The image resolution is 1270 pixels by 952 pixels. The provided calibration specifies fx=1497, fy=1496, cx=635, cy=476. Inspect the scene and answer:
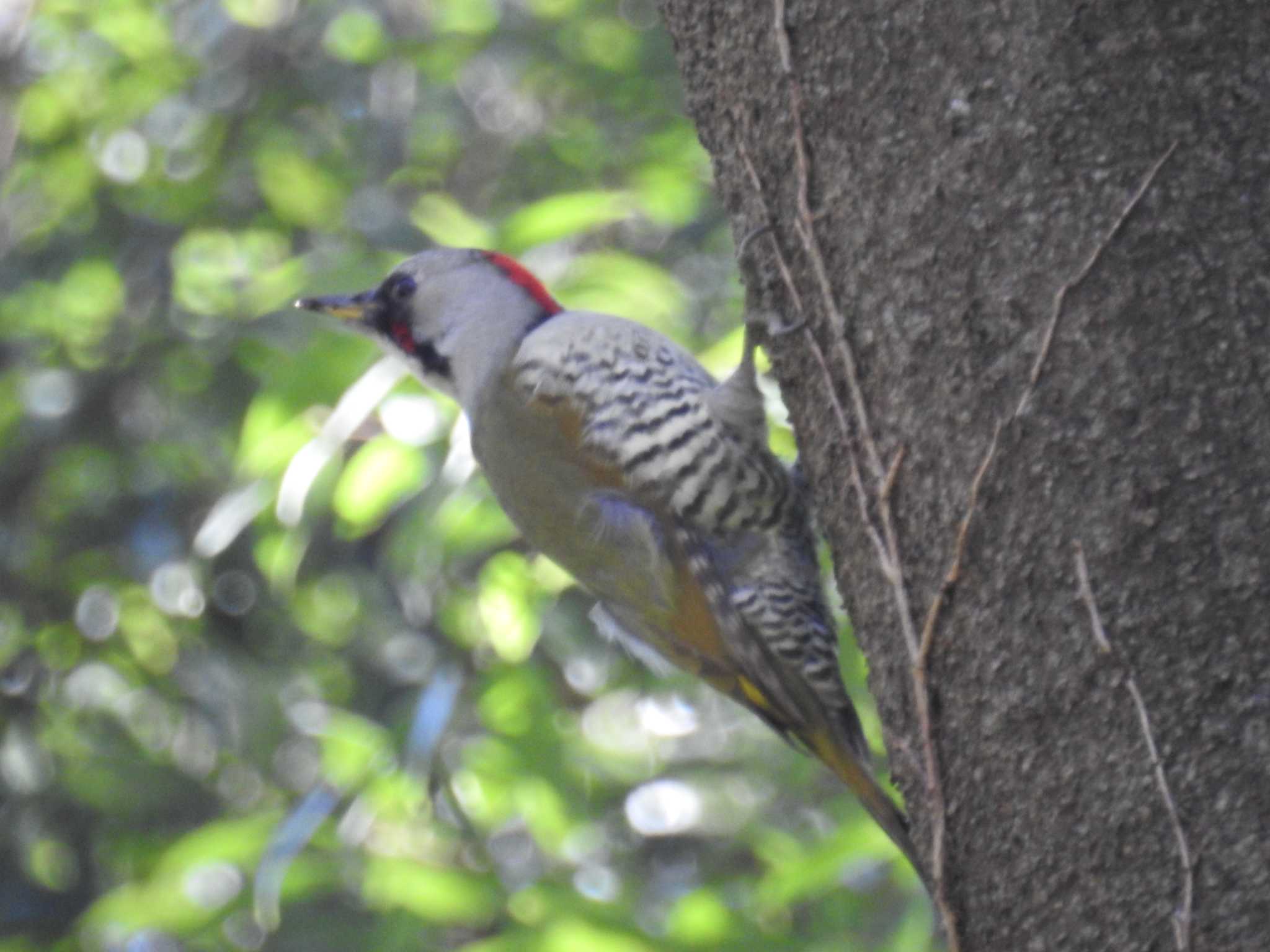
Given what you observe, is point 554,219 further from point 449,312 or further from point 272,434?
point 272,434

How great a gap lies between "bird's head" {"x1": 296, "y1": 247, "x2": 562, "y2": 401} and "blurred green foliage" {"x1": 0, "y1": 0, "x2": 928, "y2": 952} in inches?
2.4

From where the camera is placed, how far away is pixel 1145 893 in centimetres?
127

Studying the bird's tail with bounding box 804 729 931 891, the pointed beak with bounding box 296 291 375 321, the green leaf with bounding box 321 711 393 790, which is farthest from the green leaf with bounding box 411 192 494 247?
the bird's tail with bounding box 804 729 931 891

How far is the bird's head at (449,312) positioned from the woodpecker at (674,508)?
0.15 meters

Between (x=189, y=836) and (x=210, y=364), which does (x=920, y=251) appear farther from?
(x=210, y=364)

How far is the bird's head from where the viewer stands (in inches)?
114

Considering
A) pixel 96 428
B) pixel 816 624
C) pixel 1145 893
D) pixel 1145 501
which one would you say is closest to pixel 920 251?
pixel 1145 501

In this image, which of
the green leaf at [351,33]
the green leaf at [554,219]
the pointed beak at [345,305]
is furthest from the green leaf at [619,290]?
the green leaf at [351,33]

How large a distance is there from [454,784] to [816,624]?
1.10 meters

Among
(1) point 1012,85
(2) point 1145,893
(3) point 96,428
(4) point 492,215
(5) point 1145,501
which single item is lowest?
(2) point 1145,893

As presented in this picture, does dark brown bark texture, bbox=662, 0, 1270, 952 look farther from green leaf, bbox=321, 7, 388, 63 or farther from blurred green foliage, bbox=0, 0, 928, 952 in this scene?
green leaf, bbox=321, 7, 388, 63

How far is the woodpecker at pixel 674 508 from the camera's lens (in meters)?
2.45

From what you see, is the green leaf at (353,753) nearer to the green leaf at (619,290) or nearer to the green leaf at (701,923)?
the green leaf at (701,923)

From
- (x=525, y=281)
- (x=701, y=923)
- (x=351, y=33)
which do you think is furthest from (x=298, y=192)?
(x=701, y=923)
